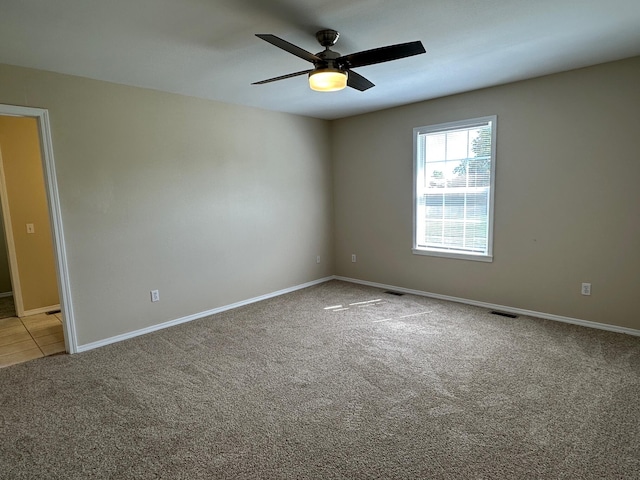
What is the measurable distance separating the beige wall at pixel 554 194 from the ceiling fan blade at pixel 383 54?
2.29 metres

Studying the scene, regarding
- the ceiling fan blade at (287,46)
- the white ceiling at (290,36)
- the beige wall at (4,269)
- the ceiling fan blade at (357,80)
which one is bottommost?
the beige wall at (4,269)

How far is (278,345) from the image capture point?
3.35 metres

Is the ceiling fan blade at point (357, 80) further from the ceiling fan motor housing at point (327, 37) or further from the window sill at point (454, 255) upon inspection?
the window sill at point (454, 255)

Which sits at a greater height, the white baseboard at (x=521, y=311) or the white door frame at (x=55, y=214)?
the white door frame at (x=55, y=214)

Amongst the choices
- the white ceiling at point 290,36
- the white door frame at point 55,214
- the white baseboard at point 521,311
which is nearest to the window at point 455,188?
the white baseboard at point 521,311

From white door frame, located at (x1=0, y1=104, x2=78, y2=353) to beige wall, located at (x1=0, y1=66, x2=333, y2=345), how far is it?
0.05 meters

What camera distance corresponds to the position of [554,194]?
12.0 ft

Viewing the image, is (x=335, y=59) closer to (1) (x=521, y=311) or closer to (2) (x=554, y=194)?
(2) (x=554, y=194)

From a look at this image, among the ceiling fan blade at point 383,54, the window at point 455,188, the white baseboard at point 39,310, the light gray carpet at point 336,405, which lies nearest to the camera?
the light gray carpet at point 336,405

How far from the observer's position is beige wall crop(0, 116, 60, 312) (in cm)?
435

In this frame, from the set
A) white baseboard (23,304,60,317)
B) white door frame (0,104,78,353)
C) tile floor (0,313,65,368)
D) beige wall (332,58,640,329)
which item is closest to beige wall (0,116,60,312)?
white baseboard (23,304,60,317)

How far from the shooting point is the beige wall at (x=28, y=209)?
435 cm

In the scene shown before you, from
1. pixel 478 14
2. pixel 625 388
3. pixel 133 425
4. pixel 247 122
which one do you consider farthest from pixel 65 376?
pixel 625 388

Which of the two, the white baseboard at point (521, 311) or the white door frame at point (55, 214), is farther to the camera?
the white baseboard at point (521, 311)
